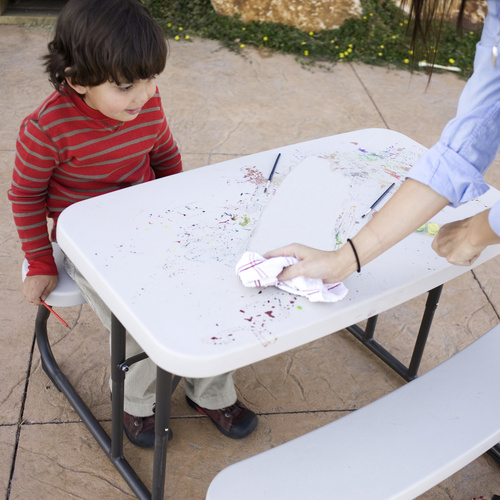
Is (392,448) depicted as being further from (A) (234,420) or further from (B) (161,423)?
(A) (234,420)

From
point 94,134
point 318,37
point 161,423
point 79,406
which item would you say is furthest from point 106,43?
point 318,37

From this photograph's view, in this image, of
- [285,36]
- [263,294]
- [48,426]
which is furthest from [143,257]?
[285,36]

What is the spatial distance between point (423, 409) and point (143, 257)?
0.72 meters

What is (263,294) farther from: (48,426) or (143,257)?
(48,426)

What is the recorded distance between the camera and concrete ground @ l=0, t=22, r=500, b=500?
76.3 inches

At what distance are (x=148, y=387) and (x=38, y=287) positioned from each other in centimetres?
45

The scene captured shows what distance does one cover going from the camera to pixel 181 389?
2217mm

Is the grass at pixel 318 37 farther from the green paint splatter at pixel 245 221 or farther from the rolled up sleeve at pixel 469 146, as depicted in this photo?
the rolled up sleeve at pixel 469 146

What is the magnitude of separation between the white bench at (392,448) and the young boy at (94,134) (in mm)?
622

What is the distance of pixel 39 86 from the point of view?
3.89 metres

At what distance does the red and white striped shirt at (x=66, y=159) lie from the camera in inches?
65.5

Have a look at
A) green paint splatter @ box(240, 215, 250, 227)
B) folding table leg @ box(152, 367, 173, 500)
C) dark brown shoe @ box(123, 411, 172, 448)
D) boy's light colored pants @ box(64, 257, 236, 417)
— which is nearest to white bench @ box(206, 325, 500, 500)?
folding table leg @ box(152, 367, 173, 500)

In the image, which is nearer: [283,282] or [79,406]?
[283,282]

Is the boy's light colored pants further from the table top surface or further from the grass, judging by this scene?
the grass
